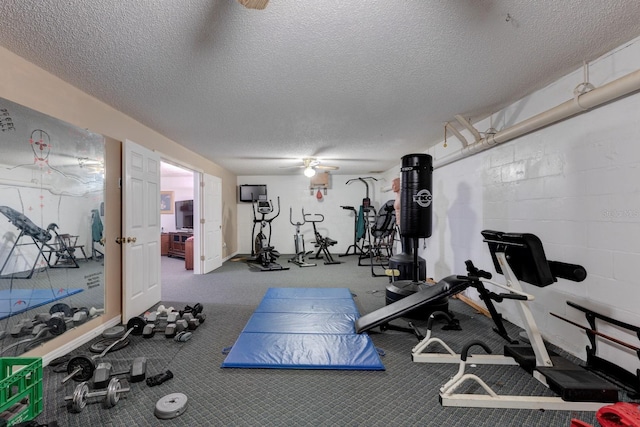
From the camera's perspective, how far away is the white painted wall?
1801mm

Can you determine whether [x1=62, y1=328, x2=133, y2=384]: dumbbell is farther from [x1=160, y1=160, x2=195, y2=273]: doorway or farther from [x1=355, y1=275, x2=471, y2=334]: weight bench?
[x1=160, y1=160, x2=195, y2=273]: doorway

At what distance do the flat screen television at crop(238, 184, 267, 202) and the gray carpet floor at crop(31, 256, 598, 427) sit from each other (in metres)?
5.03

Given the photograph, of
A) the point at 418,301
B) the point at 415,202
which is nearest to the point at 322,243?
the point at 415,202

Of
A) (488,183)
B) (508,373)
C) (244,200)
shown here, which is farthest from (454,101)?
(244,200)

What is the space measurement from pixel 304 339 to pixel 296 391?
64cm

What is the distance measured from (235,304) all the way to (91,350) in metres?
1.53

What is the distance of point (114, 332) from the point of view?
2580 mm

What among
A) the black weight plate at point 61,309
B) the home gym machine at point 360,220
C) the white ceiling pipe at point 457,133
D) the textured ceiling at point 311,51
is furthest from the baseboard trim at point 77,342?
the home gym machine at point 360,220

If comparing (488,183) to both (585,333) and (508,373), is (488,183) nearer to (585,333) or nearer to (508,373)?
(585,333)

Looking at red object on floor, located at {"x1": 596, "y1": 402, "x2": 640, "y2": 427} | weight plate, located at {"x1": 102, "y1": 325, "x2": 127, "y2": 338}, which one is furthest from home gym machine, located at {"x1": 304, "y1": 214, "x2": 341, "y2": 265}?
red object on floor, located at {"x1": 596, "y1": 402, "x2": 640, "y2": 427}

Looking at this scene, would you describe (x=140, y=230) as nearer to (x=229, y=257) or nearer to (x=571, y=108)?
(x=229, y=257)

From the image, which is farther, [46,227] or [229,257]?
[229,257]

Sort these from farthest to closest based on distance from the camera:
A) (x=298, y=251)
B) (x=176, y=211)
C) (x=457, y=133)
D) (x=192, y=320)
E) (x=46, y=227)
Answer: (x=176, y=211) < (x=298, y=251) < (x=457, y=133) < (x=192, y=320) < (x=46, y=227)

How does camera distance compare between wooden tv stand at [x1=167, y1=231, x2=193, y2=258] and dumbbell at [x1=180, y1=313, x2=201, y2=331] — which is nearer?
dumbbell at [x1=180, y1=313, x2=201, y2=331]
